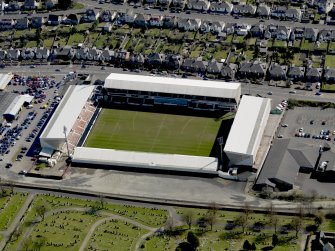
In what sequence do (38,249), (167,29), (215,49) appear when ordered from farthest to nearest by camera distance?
(167,29) < (215,49) < (38,249)

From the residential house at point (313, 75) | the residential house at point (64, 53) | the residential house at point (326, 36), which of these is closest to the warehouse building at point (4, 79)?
the residential house at point (64, 53)

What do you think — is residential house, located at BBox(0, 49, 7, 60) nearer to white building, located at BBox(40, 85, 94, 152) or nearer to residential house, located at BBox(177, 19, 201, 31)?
white building, located at BBox(40, 85, 94, 152)

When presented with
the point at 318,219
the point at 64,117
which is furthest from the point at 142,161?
the point at 318,219

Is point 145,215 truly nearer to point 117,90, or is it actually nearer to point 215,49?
point 117,90

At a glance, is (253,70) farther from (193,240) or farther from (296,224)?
(193,240)

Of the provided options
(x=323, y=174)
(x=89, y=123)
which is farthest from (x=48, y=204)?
(x=323, y=174)
